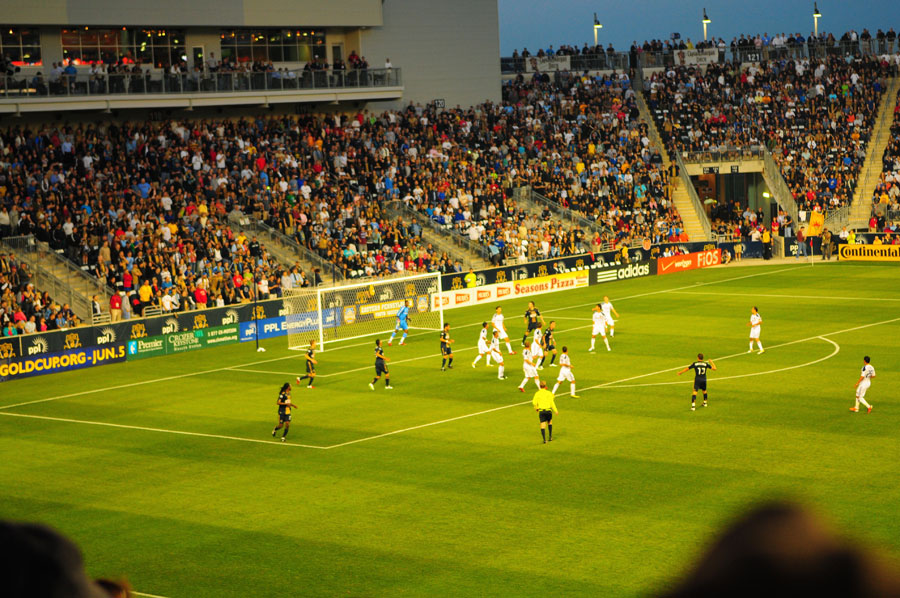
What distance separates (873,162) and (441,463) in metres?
53.5

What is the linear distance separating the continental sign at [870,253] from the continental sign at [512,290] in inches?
658

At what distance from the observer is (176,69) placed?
55.4 metres

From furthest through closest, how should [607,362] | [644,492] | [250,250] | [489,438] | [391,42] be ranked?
1. [391,42]
2. [250,250]
3. [607,362]
4. [489,438]
5. [644,492]

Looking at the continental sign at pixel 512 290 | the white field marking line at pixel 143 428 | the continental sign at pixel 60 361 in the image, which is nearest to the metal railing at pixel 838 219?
the continental sign at pixel 512 290

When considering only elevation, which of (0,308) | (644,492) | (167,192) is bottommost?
(644,492)

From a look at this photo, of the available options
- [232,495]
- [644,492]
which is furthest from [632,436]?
[232,495]

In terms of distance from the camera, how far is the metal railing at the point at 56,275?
42.1 metres

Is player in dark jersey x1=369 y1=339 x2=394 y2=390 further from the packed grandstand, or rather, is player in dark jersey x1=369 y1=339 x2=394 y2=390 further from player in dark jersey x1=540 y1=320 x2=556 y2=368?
the packed grandstand

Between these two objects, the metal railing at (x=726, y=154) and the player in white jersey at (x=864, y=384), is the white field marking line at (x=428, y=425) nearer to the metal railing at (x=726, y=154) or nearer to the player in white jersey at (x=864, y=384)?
the player in white jersey at (x=864, y=384)

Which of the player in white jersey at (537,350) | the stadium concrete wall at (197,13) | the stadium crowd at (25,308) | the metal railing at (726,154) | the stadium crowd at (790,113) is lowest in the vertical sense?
the player in white jersey at (537,350)

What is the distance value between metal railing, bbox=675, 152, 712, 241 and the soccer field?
79.4 feet

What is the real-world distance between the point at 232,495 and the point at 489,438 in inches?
262

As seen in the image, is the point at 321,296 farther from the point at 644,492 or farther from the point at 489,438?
the point at 644,492

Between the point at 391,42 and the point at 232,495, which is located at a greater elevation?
the point at 391,42
